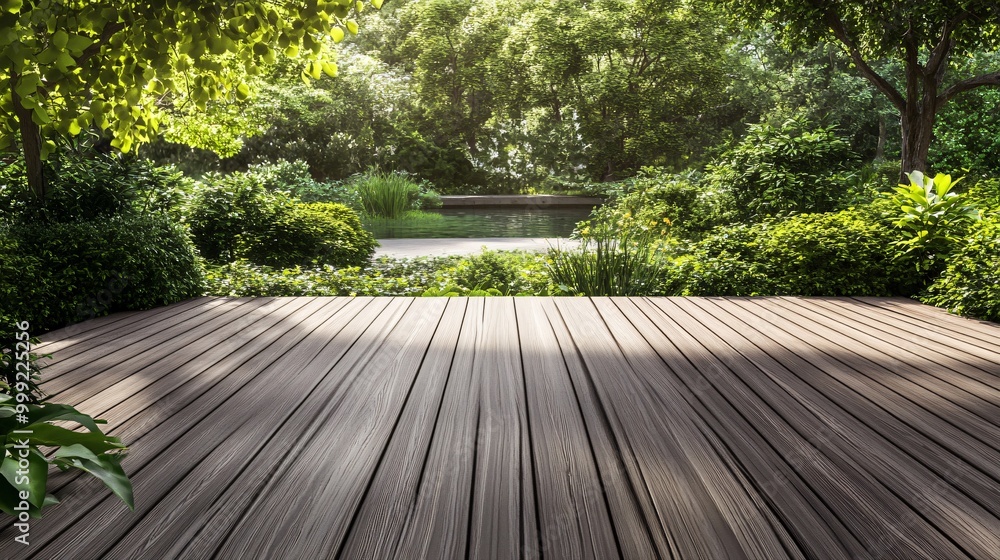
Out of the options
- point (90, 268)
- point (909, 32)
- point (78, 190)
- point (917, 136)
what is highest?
point (909, 32)

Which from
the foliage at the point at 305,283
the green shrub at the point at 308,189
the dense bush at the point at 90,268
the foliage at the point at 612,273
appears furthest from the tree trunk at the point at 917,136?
the green shrub at the point at 308,189

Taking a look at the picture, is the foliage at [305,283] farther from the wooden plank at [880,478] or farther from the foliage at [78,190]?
the wooden plank at [880,478]

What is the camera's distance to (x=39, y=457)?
54.9 inches

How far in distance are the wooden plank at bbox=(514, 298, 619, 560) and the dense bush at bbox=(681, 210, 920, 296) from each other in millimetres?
2150

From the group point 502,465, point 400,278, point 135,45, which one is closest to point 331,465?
point 502,465

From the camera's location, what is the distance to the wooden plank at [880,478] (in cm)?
135

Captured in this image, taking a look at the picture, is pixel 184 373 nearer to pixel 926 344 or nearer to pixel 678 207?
pixel 926 344

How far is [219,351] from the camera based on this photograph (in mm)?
2738

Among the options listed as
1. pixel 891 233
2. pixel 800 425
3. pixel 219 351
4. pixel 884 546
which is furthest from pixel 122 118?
pixel 891 233

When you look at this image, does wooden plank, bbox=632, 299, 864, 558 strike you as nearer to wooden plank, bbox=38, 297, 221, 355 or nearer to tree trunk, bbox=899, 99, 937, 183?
wooden plank, bbox=38, 297, 221, 355

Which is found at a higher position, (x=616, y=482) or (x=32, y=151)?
(x=32, y=151)

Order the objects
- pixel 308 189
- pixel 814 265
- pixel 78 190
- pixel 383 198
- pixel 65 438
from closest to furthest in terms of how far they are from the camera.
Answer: pixel 65 438 < pixel 78 190 < pixel 814 265 < pixel 308 189 < pixel 383 198

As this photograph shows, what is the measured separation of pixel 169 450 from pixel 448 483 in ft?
2.41

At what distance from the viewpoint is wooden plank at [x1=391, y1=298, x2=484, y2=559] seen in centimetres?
130
